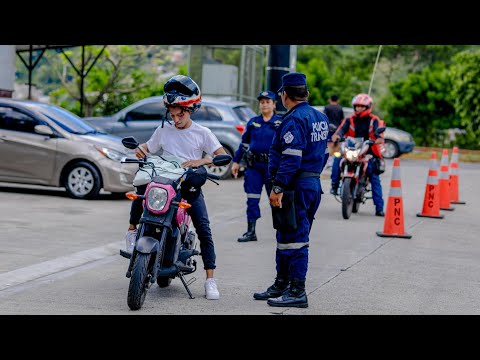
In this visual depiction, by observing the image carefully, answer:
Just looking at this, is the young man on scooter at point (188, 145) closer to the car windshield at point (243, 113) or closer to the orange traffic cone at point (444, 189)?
the orange traffic cone at point (444, 189)

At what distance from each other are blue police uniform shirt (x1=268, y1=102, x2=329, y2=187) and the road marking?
8.19 ft

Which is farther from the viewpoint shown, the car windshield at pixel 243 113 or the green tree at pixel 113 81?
the green tree at pixel 113 81

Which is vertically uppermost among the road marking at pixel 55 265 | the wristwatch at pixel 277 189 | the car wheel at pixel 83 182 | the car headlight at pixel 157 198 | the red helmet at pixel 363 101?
the red helmet at pixel 363 101

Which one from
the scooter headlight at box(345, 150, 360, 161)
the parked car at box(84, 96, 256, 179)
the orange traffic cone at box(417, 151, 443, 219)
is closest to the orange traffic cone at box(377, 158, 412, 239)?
the scooter headlight at box(345, 150, 360, 161)

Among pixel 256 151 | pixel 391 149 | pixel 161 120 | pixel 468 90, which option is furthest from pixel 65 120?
pixel 468 90

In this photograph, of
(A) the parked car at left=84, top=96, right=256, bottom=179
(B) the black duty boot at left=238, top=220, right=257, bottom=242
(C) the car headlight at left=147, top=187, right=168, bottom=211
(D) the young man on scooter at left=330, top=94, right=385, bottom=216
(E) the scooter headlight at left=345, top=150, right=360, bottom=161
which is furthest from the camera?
(A) the parked car at left=84, top=96, right=256, bottom=179

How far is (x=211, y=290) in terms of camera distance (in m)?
8.39

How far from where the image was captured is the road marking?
29.4 ft

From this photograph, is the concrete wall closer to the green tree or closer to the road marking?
the road marking

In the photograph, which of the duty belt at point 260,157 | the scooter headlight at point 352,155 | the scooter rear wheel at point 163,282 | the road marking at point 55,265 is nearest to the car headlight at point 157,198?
the scooter rear wheel at point 163,282

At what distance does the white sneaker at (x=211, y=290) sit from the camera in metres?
8.34

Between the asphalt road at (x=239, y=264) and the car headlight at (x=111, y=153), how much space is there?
69 centimetres
